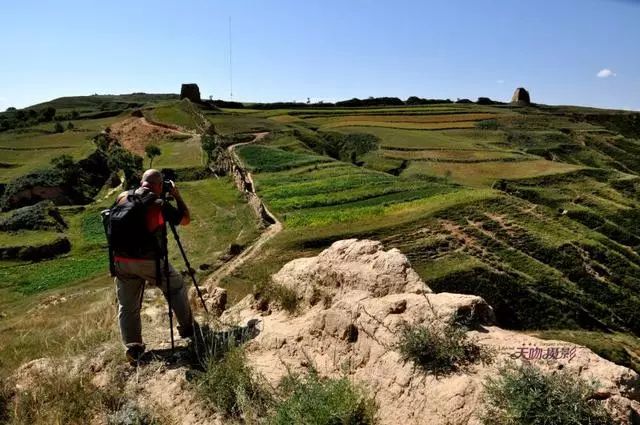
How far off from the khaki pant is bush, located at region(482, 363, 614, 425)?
14.7 feet

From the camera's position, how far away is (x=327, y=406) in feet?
17.7

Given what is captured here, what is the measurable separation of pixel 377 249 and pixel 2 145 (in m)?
73.4

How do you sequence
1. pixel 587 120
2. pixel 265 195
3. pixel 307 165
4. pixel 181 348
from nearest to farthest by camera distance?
pixel 181 348, pixel 265 195, pixel 307 165, pixel 587 120

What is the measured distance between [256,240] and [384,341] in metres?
24.1

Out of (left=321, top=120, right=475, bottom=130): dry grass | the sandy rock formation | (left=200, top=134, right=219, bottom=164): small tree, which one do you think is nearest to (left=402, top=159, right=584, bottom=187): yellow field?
(left=200, top=134, right=219, bottom=164): small tree

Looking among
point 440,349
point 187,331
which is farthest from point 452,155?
point 440,349

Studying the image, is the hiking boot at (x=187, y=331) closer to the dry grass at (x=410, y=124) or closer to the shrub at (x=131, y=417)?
the shrub at (x=131, y=417)

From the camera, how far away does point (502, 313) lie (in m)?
24.9

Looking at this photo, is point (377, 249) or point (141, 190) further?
point (377, 249)

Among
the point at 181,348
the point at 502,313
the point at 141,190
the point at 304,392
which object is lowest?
the point at 502,313

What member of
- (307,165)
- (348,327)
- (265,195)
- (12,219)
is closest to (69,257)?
(12,219)

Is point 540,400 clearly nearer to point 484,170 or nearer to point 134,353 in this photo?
point 134,353

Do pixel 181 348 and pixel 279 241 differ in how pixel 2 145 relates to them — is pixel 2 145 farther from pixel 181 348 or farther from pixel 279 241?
pixel 181 348

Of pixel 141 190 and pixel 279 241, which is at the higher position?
pixel 141 190
